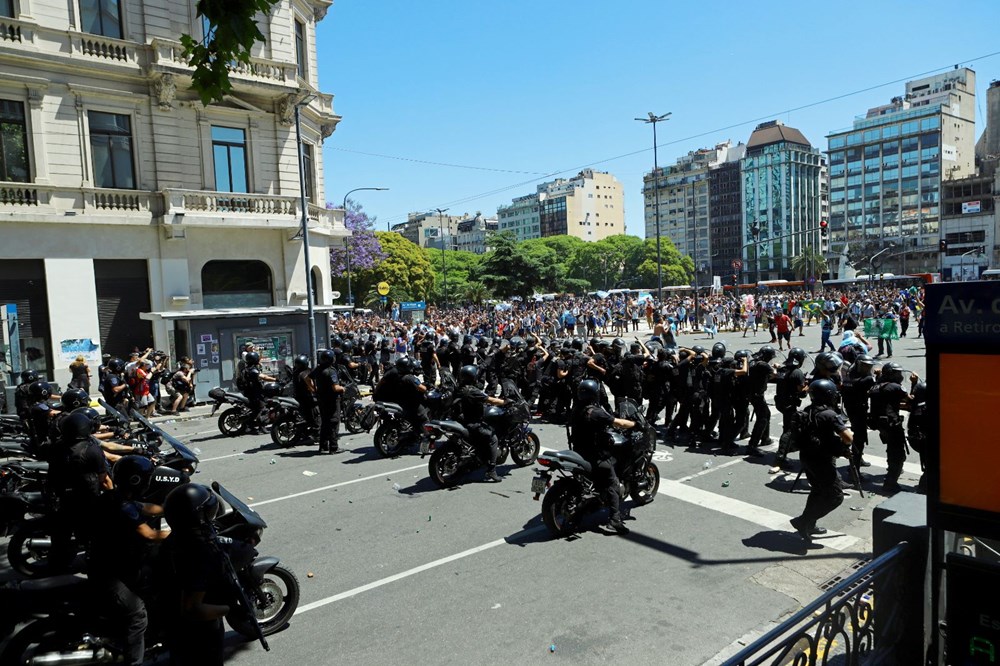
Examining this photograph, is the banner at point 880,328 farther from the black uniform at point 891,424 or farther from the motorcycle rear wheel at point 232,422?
the motorcycle rear wheel at point 232,422

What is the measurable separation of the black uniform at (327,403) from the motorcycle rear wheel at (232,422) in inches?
114

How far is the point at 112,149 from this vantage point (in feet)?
65.1

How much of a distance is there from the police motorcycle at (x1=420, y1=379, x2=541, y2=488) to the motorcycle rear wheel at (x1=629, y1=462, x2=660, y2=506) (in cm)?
221

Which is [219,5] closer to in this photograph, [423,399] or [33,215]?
[423,399]

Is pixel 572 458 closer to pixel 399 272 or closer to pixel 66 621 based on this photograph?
pixel 66 621

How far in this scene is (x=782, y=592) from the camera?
18.4 feet

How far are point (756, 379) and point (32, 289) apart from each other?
18.9 metres

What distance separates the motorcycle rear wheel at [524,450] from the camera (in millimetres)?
10062

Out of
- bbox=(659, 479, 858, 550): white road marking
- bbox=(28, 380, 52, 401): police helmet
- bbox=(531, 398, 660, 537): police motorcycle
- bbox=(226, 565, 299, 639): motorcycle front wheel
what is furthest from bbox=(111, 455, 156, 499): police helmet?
bbox=(659, 479, 858, 550): white road marking

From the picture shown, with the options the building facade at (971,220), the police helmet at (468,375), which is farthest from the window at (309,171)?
the building facade at (971,220)

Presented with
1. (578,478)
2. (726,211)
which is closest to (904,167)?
(726,211)

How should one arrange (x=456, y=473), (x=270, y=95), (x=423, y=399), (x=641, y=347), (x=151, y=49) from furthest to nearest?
(x=270, y=95) → (x=151, y=49) → (x=641, y=347) → (x=423, y=399) → (x=456, y=473)

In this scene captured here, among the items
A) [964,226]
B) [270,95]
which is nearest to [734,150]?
[964,226]

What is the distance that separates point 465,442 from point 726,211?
138m
